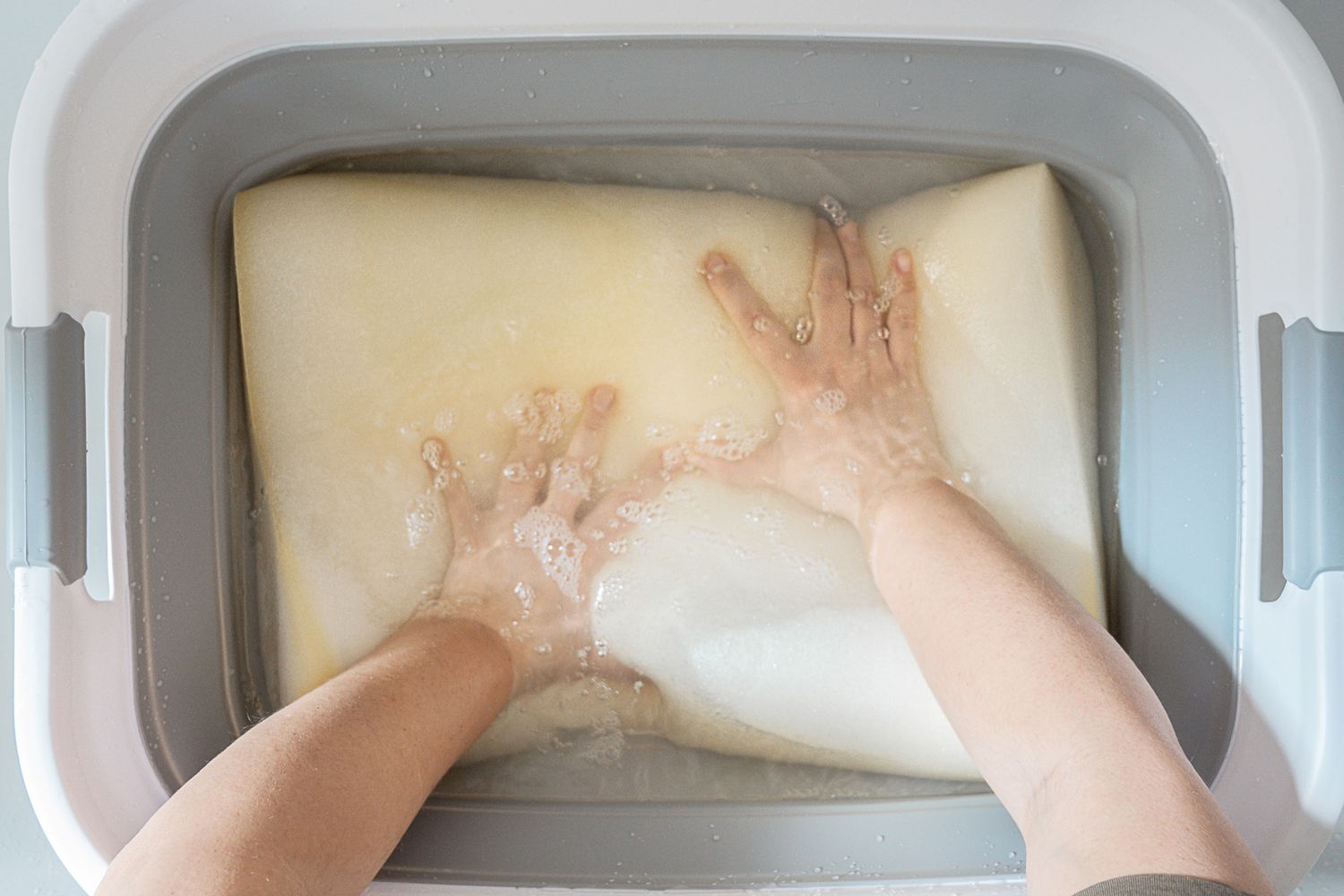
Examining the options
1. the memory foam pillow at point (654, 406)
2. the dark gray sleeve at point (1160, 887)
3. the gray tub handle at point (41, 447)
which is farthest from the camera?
the memory foam pillow at point (654, 406)

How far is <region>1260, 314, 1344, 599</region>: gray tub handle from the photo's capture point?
78 cm

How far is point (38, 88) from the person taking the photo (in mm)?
752

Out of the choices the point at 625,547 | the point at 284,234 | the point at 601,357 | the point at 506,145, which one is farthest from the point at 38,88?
the point at 625,547

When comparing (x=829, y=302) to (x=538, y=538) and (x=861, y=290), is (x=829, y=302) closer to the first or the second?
(x=861, y=290)

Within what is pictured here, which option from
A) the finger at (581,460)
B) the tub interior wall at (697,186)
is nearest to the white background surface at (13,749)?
the tub interior wall at (697,186)

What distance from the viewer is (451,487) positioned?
1.00 meters

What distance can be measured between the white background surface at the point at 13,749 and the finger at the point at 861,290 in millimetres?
678

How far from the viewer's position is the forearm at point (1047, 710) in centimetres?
61

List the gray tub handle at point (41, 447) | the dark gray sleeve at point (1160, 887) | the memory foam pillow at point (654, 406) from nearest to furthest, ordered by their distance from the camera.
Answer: the dark gray sleeve at point (1160, 887)
the gray tub handle at point (41, 447)
the memory foam pillow at point (654, 406)

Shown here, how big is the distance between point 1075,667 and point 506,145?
2.19 ft

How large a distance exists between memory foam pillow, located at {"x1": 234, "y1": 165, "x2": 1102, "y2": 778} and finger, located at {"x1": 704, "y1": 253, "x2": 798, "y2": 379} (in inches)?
0.5

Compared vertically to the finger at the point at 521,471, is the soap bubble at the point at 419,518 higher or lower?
lower

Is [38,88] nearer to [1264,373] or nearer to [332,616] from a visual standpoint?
[332,616]

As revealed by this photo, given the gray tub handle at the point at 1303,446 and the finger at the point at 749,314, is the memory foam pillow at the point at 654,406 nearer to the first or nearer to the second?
the finger at the point at 749,314
